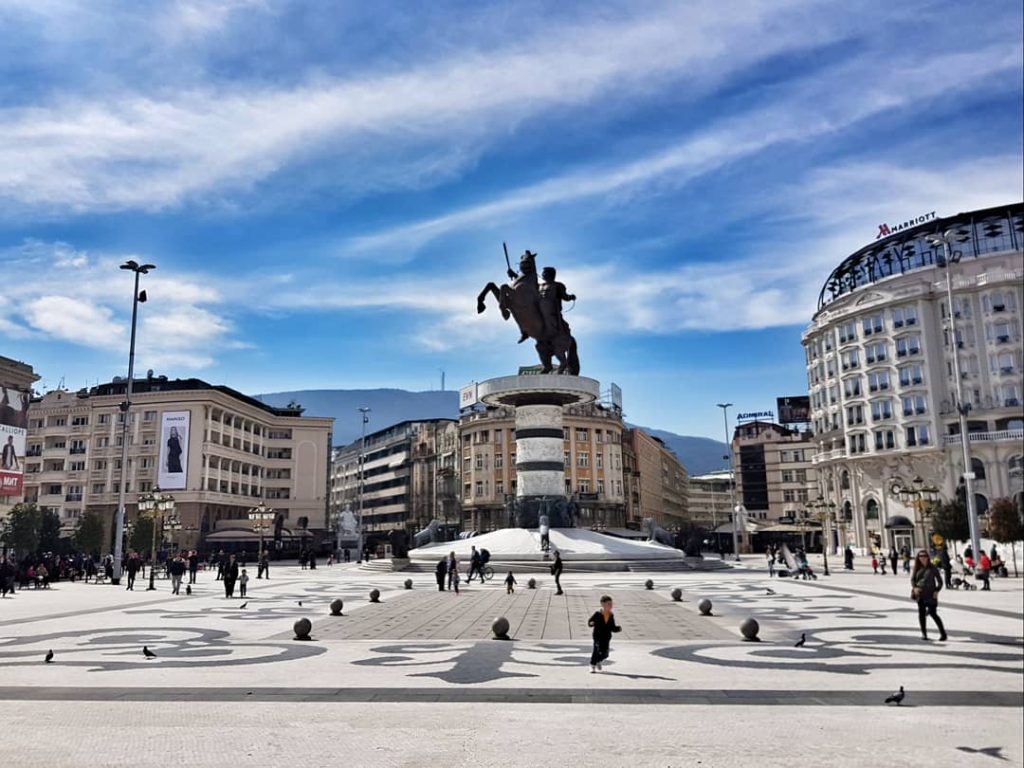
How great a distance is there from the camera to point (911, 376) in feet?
245

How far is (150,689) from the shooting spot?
11805 mm

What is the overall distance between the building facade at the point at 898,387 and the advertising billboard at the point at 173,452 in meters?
66.2

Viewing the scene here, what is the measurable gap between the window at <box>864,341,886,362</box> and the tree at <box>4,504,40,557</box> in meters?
74.7

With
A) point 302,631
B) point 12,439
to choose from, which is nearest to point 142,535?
point 12,439

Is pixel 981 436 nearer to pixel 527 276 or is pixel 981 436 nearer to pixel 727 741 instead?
pixel 527 276

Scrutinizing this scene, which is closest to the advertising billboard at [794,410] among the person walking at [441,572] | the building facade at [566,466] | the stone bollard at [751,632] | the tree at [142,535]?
the building facade at [566,466]

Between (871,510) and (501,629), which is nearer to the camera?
(501,629)

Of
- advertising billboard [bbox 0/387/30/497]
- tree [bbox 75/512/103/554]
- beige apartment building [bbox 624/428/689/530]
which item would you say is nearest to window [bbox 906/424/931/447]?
beige apartment building [bbox 624/428/689/530]

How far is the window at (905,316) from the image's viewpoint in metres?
73.8

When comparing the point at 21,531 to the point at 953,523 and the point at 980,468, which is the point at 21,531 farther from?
the point at 980,468

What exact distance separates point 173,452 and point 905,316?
243 ft

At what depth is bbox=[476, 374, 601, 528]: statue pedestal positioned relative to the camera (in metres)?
50.6

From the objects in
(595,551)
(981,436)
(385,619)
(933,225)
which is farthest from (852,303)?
(385,619)

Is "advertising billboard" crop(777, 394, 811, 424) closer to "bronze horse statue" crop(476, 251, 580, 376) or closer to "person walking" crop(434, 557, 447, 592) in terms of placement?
"bronze horse statue" crop(476, 251, 580, 376)
